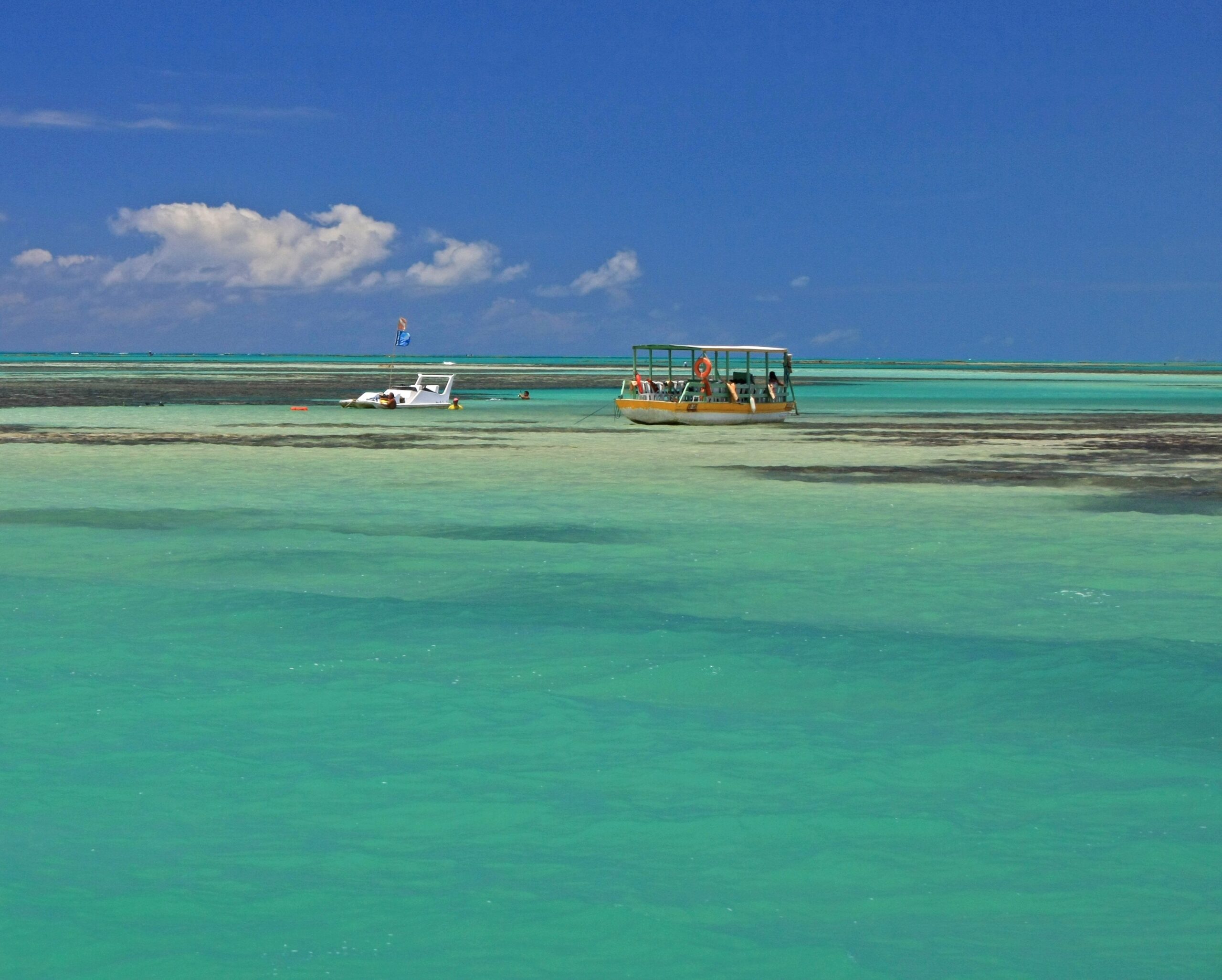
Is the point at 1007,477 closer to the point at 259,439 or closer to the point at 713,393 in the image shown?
the point at 259,439

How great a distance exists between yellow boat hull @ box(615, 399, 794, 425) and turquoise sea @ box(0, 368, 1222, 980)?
27427 millimetres

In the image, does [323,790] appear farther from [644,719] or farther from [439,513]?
[439,513]

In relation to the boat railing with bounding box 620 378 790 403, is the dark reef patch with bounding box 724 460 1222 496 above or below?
below

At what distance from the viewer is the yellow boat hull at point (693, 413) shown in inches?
1967

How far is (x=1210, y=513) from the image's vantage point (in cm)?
2347

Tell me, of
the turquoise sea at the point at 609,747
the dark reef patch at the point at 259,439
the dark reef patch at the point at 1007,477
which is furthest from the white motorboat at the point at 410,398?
the turquoise sea at the point at 609,747

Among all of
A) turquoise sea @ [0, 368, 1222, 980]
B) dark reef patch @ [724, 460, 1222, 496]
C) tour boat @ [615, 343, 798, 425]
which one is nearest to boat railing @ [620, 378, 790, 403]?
tour boat @ [615, 343, 798, 425]

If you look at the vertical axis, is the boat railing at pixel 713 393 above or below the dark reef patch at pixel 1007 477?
above

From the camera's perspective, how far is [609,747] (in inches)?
400

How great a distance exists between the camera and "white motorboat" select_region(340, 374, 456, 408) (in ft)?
204

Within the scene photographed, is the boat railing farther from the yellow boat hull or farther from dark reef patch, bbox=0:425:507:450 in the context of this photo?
dark reef patch, bbox=0:425:507:450

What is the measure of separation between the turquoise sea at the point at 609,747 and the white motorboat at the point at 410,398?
39939mm

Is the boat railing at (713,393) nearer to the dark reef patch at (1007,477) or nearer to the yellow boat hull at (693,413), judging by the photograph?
the yellow boat hull at (693,413)

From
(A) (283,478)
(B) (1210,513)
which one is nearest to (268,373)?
(A) (283,478)
